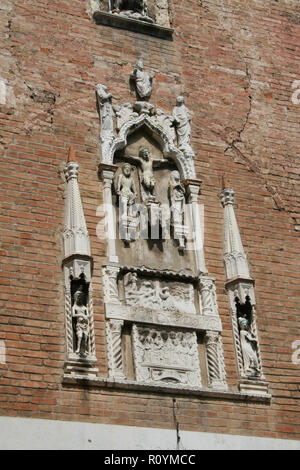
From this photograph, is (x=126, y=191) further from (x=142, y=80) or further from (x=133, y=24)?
(x=133, y=24)

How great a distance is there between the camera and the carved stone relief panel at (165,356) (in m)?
9.11

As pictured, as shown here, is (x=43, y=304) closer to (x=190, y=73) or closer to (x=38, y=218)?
(x=38, y=218)

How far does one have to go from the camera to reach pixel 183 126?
10.7 meters

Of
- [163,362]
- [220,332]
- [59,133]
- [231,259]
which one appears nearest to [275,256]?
[231,259]

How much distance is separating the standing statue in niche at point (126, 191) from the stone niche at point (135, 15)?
1.98m

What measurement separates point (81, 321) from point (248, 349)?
1.78 meters

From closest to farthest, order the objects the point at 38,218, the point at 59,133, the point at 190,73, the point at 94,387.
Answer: the point at 94,387
the point at 38,218
the point at 59,133
the point at 190,73

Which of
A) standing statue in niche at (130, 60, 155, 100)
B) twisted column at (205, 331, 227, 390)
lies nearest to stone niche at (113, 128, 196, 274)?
standing statue in niche at (130, 60, 155, 100)

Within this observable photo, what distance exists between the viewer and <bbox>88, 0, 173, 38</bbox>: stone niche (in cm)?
1113

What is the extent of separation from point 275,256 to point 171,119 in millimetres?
1936

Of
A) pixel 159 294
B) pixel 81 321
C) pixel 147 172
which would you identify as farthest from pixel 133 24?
pixel 81 321

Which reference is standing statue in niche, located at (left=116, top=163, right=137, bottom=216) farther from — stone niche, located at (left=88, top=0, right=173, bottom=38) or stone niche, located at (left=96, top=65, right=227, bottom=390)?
stone niche, located at (left=88, top=0, right=173, bottom=38)

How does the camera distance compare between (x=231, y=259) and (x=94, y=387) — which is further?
(x=231, y=259)

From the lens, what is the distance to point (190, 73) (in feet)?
37.0
